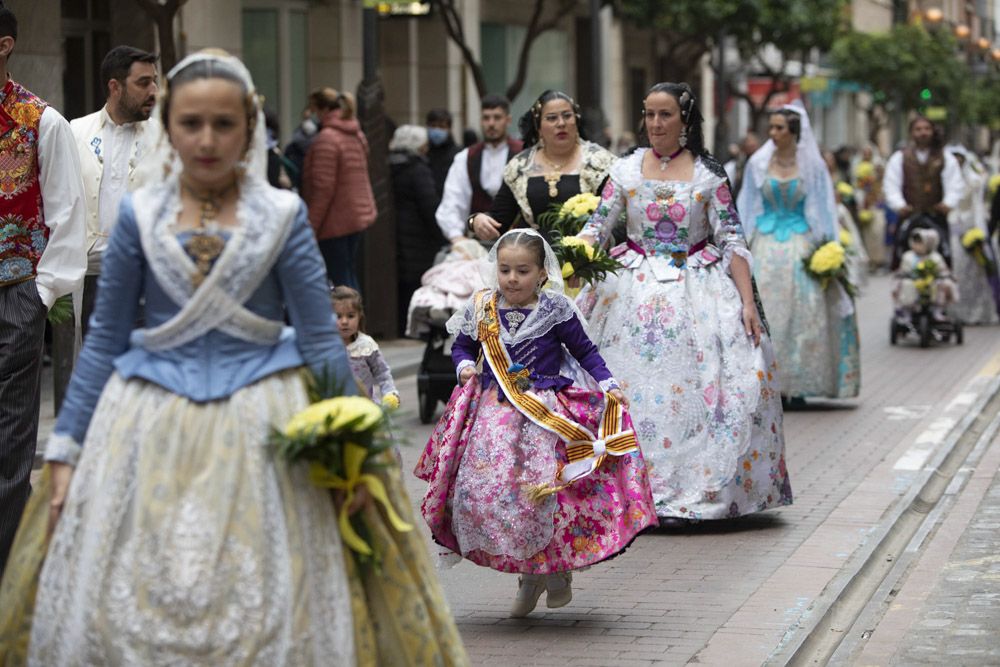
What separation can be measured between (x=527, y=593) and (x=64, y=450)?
2.77 meters

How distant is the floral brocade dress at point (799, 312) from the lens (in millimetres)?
13461

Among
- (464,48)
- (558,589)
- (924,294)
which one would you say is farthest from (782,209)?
(464,48)

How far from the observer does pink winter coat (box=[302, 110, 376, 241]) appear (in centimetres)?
1591

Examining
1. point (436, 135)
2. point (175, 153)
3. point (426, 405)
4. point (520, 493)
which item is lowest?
point (426, 405)

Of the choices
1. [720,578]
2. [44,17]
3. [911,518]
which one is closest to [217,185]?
[720,578]

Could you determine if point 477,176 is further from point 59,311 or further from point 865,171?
point 865,171

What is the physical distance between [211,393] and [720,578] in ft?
12.2

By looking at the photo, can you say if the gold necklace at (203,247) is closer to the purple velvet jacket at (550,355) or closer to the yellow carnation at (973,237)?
the purple velvet jacket at (550,355)

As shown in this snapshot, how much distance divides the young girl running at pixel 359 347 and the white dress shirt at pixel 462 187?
163 inches

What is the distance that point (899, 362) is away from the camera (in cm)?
1675

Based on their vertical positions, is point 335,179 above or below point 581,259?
above

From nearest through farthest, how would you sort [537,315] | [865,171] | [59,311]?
[537,315], [59,311], [865,171]

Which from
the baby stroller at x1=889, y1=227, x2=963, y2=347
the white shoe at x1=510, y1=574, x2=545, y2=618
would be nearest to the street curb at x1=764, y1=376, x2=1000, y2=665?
the white shoe at x1=510, y1=574, x2=545, y2=618

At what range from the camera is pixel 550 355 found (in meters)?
7.05
